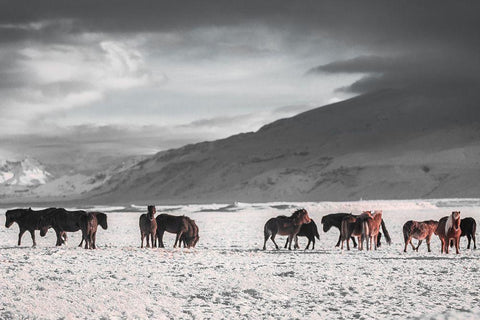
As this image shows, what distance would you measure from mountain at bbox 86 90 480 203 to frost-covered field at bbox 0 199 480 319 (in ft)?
321

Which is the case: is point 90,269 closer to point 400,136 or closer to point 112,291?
point 112,291

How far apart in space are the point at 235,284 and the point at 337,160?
425ft

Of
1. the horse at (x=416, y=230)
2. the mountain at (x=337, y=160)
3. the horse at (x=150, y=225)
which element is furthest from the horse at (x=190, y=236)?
the mountain at (x=337, y=160)

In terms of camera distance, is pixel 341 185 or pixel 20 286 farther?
pixel 341 185

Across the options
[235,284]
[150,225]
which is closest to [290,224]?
[150,225]

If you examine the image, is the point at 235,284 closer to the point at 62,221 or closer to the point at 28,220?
the point at 62,221

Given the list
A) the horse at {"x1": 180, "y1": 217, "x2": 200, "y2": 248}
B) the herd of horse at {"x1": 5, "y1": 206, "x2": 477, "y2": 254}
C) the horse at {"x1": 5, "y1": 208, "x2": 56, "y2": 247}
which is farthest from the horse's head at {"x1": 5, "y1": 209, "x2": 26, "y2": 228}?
the horse at {"x1": 180, "y1": 217, "x2": 200, "y2": 248}

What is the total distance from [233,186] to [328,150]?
2466 centimetres

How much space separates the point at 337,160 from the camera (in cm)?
14062

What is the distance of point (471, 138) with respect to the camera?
139m

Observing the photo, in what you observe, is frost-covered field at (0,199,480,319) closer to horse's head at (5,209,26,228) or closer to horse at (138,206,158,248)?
horse at (138,206,158,248)

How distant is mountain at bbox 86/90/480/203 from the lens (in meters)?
123

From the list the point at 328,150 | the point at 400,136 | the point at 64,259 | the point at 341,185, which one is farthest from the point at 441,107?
the point at 64,259

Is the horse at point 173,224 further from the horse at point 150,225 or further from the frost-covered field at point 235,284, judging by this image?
the frost-covered field at point 235,284
